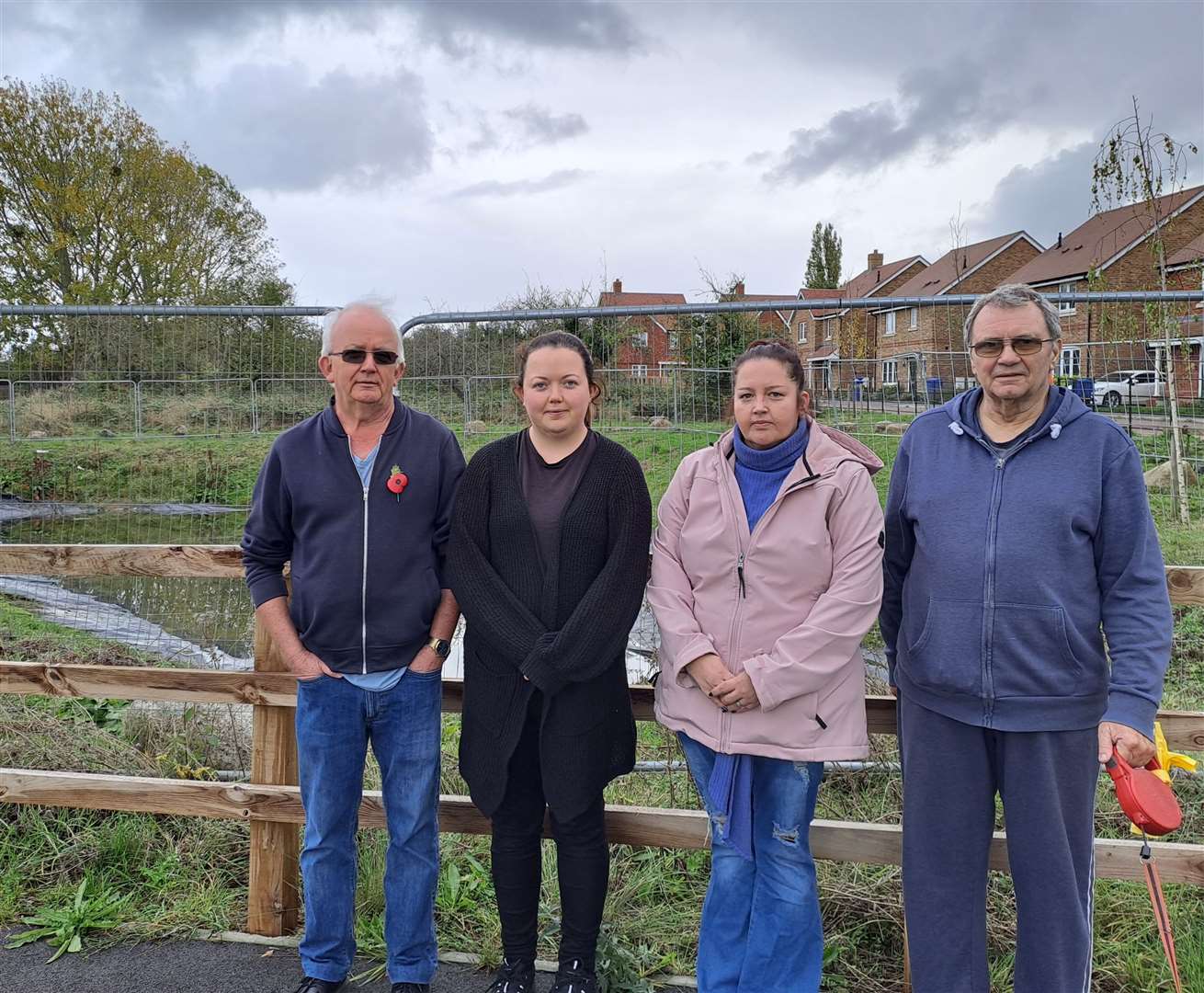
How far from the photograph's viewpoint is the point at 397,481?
269 centimetres

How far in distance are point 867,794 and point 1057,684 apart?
1631mm

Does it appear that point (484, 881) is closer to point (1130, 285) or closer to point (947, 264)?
point (1130, 285)

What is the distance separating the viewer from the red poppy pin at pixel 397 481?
269cm

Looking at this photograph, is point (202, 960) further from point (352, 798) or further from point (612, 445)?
point (612, 445)

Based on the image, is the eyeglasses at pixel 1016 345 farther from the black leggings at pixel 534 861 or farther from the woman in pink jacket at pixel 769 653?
the black leggings at pixel 534 861

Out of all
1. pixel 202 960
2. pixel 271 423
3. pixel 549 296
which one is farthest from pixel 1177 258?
pixel 202 960

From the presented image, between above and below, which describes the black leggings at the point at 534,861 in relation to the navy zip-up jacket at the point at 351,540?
below

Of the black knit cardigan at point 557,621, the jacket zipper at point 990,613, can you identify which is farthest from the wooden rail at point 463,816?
the jacket zipper at point 990,613

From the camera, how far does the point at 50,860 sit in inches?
135

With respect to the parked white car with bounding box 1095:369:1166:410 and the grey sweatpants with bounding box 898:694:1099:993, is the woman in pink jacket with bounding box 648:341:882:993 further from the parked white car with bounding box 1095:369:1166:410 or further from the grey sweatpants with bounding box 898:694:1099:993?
the parked white car with bounding box 1095:369:1166:410

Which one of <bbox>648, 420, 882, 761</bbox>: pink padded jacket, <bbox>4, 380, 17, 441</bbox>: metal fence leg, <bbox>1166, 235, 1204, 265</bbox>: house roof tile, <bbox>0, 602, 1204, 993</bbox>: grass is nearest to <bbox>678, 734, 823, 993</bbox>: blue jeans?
<bbox>648, 420, 882, 761</bbox>: pink padded jacket

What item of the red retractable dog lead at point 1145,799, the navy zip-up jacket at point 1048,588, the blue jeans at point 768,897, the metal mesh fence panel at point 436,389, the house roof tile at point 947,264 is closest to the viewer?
the red retractable dog lead at point 1145,799

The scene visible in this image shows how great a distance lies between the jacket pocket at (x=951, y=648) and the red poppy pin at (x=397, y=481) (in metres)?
1.57

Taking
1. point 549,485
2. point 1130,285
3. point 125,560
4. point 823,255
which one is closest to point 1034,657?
point 549,485
